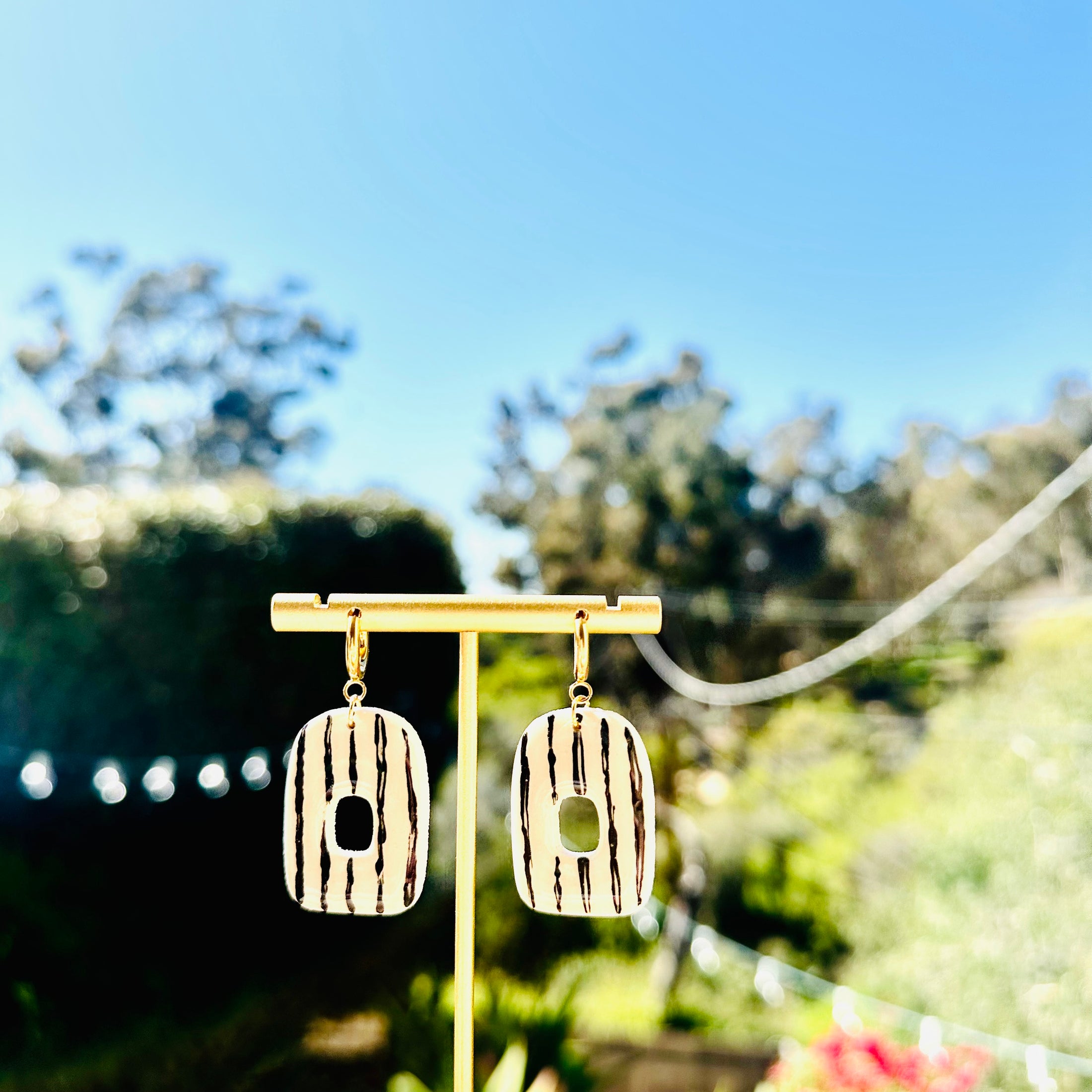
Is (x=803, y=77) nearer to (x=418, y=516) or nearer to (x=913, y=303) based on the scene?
(x=913, y=303)

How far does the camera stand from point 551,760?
567 millimetres

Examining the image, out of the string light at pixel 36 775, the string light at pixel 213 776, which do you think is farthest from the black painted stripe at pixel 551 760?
the string light at pixel 36 775

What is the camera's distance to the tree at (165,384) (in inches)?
138

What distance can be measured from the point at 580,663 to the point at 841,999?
8.58 ft

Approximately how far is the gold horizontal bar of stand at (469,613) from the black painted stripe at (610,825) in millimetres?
75

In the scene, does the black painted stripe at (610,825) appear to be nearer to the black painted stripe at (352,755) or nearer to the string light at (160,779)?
the black painted stripe at (352,755)

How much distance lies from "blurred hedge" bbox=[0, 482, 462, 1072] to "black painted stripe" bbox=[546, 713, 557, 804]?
2.01 metres

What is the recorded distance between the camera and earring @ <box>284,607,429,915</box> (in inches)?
21.9

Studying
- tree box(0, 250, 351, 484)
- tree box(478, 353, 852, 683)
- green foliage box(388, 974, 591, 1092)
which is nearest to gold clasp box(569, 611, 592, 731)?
green foliage box(388, 974, 591, 1092)

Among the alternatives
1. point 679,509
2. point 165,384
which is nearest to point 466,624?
point 679,509

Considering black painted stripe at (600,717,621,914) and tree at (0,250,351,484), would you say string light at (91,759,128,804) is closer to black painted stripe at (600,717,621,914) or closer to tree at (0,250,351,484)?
tree at (0,250,351,484)

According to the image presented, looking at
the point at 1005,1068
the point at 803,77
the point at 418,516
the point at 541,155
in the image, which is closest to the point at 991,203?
the point at 803,77

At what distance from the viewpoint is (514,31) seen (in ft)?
9.55

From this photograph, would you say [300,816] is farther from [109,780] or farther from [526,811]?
[109,780]
